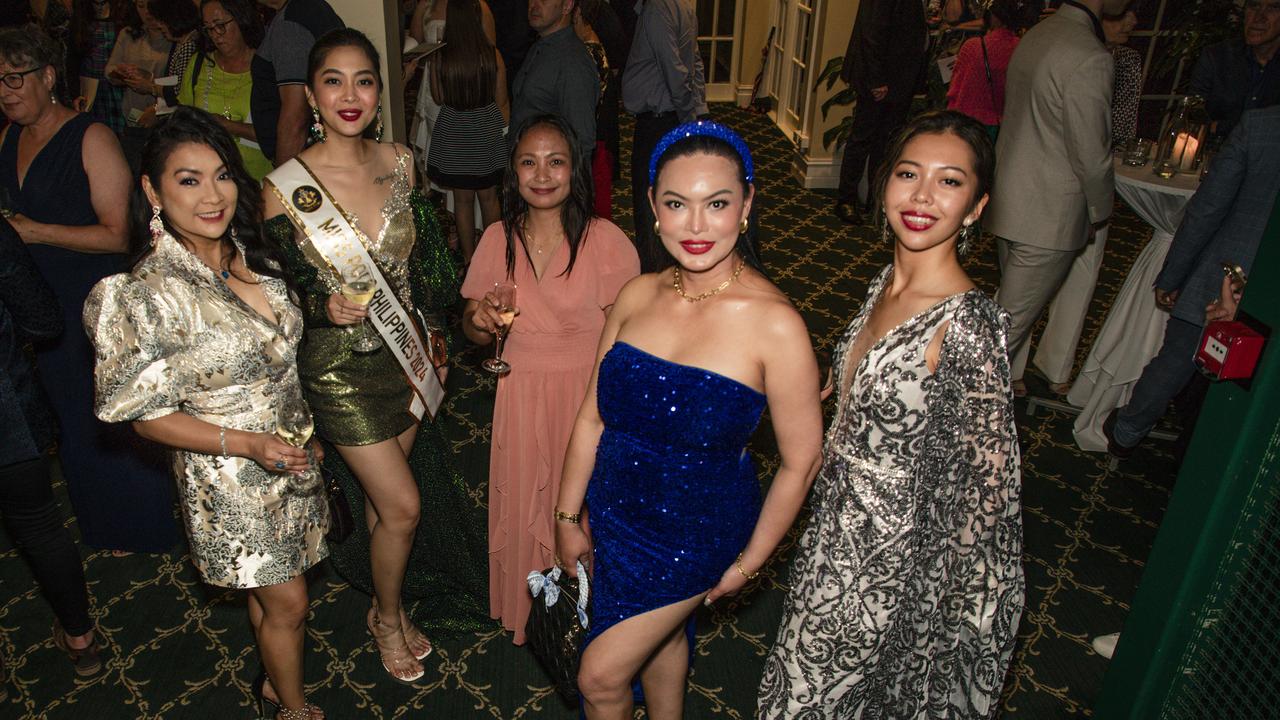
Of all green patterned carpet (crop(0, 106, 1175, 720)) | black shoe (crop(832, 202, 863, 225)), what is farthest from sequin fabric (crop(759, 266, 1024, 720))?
black shoe (crop(832, 202, 863, 225))

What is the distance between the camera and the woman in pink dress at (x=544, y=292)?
2326 mm

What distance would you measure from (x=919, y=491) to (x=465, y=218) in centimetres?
369

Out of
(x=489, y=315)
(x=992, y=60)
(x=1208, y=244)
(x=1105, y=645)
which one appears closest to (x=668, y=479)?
(x=489, y=315)

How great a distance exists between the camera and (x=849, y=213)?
21.1ft

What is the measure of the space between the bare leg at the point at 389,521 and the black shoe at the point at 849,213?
4.66m

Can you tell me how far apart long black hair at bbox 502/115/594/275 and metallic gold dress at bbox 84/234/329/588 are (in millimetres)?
630

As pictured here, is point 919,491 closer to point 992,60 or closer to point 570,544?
point 570,544

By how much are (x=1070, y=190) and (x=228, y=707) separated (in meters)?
3.56

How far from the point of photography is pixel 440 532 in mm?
2764

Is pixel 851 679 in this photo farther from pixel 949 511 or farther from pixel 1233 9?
pixel 1233 9

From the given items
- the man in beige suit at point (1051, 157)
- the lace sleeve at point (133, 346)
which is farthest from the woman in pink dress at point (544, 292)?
the man in beige suit at point (1051, 157)

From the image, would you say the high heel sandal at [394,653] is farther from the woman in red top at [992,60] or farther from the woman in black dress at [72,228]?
the woman in red top at [992,60]

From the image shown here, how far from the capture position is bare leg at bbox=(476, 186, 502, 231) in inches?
192

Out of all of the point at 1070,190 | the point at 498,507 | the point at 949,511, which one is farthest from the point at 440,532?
the point at 1070,190
